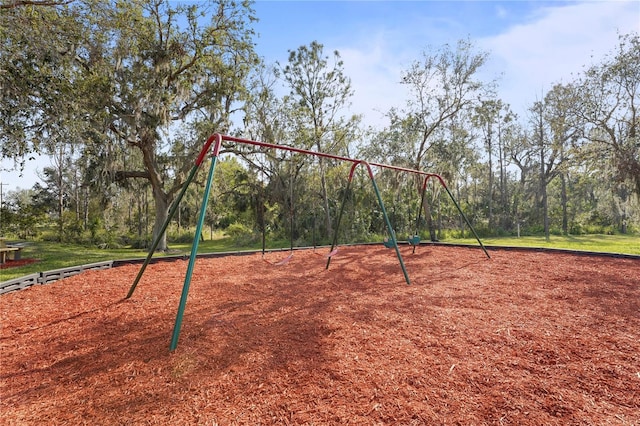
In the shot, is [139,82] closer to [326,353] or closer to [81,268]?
[81,268]

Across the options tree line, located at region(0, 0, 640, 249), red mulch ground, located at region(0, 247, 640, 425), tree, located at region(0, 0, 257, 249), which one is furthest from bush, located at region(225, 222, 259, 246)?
red mulch ground, located at region(0, 247, 640, 425)

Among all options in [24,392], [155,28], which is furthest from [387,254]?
[155,28]

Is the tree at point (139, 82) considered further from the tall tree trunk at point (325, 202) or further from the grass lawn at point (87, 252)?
the tall tree trunk at point (325, 202)

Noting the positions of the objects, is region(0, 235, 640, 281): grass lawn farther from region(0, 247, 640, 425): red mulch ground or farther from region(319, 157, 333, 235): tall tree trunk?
region(319, 157, 333, 235): tall tree trunk

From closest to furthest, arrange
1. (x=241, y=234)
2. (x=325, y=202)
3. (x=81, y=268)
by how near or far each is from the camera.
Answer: (x=81, y=268) < (x=325, y=202) < (x=241, y=234)

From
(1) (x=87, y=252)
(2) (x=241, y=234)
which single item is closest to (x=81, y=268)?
(1) (x=87, y=252)

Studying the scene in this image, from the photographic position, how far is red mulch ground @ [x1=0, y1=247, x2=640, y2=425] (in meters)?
2.00

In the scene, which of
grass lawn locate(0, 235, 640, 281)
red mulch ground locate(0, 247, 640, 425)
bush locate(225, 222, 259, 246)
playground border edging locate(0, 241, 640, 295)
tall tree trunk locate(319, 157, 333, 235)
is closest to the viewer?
red mulch ground locate(0, 247, 640, 425)

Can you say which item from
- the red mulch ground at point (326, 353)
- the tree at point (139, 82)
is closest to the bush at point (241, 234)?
the tree at point (139, 82)

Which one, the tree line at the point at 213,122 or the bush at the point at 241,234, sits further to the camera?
the bush at the point at 241,234

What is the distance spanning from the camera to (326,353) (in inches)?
108

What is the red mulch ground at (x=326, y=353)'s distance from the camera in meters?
2.00

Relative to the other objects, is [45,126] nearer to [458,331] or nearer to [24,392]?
[24,392]

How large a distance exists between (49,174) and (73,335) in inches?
1042
